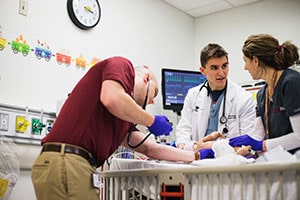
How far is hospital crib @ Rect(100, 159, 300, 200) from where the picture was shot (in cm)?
122

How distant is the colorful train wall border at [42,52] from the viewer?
105 inches

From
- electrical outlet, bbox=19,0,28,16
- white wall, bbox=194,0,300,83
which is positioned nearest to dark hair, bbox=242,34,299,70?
electrical outlet, bbox=19,0,28,16

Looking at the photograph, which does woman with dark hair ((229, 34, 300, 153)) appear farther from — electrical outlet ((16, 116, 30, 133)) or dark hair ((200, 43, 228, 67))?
electrical outlet ((16, 116, 30, 133))

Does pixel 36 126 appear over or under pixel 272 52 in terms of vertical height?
under

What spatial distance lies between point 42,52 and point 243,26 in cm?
242

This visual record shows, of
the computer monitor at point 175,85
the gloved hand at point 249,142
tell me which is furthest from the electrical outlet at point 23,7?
the gloved hand at point 249,142

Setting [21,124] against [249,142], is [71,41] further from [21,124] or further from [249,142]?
[249,142]

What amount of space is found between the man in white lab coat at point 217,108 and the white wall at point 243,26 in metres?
1.74

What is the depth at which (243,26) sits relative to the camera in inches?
170

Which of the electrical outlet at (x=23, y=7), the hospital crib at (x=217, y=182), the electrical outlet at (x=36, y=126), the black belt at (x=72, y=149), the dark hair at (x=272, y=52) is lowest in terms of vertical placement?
the hospital crib at (x=217, y=182)

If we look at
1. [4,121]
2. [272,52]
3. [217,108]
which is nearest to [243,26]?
[217,108]

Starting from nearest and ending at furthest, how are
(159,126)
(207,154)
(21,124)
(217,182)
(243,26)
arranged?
(217,182), (159,126), (207,154), (21,124), (243,26)

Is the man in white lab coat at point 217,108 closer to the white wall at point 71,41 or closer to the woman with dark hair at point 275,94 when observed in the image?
the woman with dark hair at point 275,94

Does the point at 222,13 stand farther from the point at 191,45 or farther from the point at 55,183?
the point at 55,183
